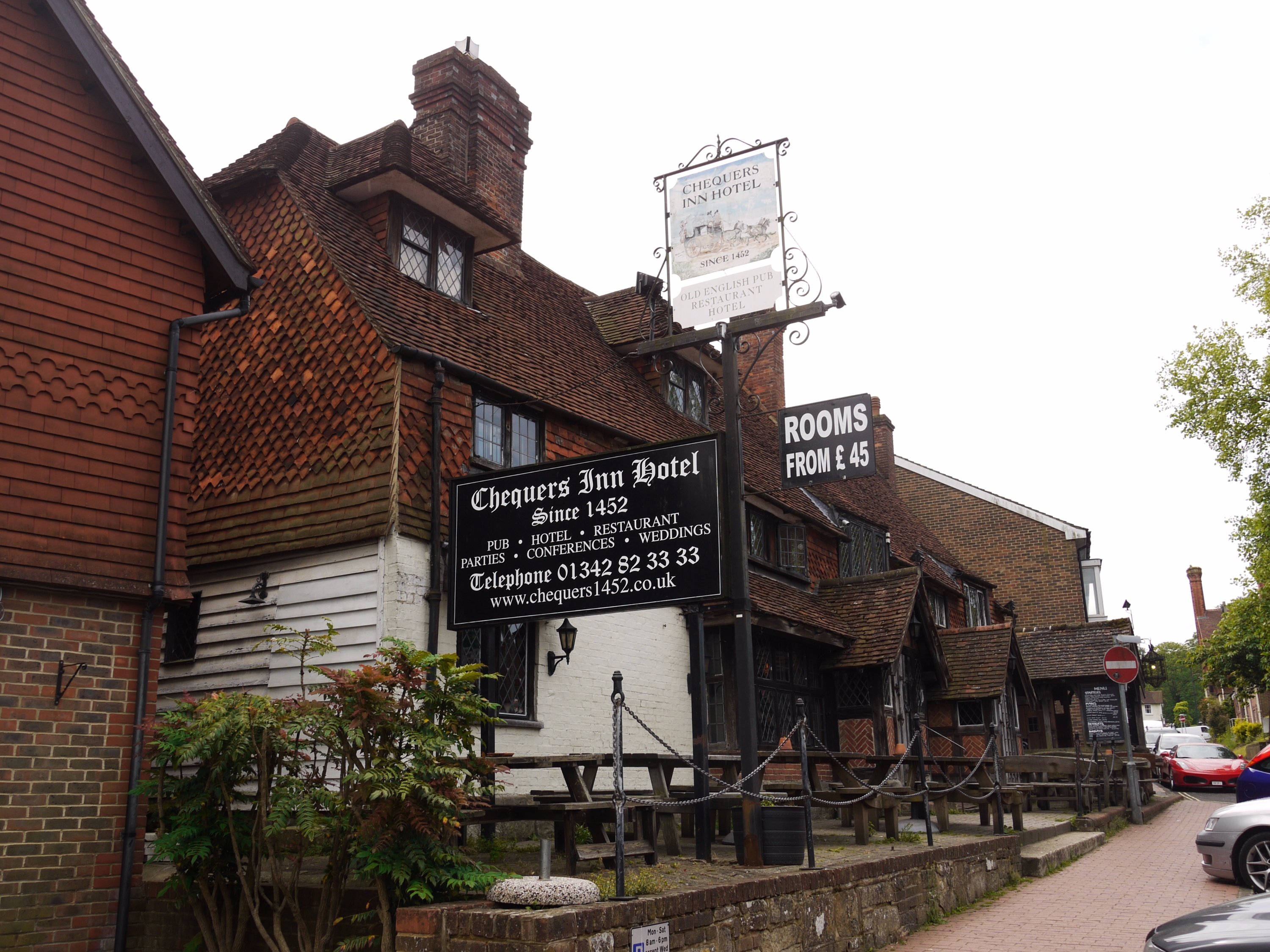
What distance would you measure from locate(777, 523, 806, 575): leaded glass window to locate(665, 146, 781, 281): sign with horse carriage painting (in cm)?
858

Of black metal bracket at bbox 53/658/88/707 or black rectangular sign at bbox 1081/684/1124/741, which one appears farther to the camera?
black rectangular sign at bbox 1081/684/1124/741

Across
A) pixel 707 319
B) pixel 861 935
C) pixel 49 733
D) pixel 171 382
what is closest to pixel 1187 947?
pixel 861 935

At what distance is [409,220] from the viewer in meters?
14.0

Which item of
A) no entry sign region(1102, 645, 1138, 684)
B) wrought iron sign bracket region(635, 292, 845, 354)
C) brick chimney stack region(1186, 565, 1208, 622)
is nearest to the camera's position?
wrought iron sign bracket region(635, 292, 845, 354)

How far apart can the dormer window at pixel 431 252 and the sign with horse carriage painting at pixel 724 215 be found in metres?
4.09

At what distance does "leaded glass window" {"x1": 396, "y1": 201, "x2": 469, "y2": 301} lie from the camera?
1389 centimetres

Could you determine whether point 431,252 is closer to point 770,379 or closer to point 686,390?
point 686,390

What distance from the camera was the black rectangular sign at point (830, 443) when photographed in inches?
410

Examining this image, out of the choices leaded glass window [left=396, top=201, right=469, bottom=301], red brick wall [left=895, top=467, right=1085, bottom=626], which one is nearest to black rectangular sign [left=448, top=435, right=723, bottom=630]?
leaded glass window [left=396, top=201, right=469, bottom=301]

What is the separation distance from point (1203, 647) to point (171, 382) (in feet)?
146

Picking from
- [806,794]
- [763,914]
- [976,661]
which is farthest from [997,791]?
[976,661]

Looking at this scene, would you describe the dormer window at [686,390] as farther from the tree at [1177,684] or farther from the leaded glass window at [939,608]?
the tree at [1177,684]

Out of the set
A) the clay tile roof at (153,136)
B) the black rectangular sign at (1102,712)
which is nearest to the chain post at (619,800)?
the clay tile roof at (153,136)

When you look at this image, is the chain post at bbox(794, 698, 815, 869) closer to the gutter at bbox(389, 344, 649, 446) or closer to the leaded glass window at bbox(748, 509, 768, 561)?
the gutter at bbox(389, 344, 649, 446)
